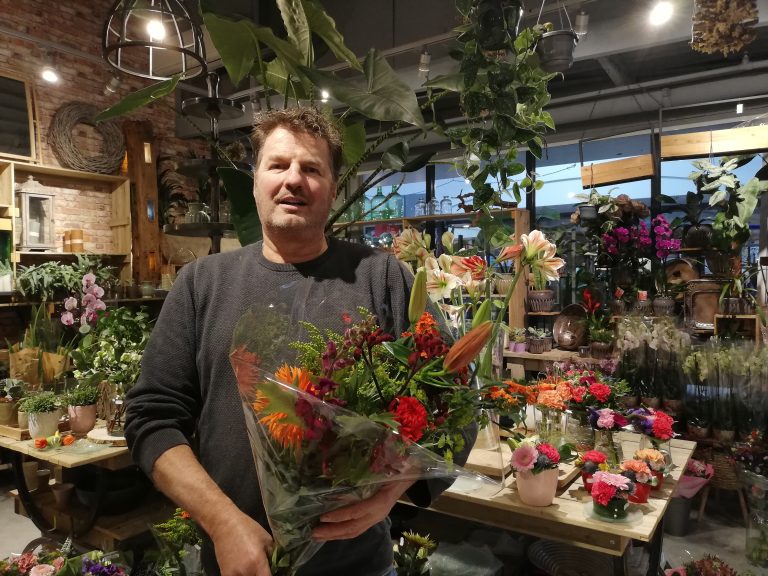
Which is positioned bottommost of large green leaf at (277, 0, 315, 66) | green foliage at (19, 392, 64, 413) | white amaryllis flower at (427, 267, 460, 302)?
green foliage at (19, 392, 64, 413)

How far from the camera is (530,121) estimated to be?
1732 millimetres

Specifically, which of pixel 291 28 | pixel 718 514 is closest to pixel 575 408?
pixel 291 28

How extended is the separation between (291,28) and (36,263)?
533 centimetres

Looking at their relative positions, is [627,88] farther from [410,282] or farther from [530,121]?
[410,282]

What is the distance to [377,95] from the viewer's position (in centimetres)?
116

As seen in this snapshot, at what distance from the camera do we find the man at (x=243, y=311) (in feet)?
3.63

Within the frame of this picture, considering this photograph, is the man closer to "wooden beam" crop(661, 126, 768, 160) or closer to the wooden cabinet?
"wooden beam" crop(661, 126, 768, 160)

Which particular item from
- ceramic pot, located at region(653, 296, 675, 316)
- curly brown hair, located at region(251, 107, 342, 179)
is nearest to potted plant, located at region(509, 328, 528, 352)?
ceramic pot, located at region(653, 296, 675, 316)

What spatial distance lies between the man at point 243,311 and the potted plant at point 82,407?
2.04 m

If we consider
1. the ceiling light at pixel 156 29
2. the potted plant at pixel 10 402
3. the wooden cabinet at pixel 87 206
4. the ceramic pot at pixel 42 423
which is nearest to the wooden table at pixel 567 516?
the ceiling light at pixel 156 29

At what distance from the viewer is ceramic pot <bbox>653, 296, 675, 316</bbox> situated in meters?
4.55

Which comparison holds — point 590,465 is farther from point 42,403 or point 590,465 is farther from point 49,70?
point 49,70

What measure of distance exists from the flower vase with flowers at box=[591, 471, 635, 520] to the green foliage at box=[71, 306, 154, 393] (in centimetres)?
224

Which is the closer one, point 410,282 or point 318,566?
point 318,566
